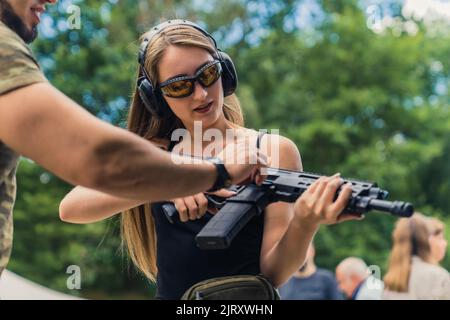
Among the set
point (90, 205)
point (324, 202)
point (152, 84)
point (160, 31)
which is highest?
point (160, 31)

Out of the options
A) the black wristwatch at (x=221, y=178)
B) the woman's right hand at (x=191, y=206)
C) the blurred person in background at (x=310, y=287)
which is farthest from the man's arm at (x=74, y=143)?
the blurred person in background at (x=310, y=287)

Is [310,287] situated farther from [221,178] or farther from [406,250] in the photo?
[221,178]

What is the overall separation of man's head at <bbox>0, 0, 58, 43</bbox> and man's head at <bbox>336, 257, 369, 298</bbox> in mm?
4380

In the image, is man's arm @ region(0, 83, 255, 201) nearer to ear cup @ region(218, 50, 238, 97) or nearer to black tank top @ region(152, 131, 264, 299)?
black tank top @ region(152, 131, 264, 299)

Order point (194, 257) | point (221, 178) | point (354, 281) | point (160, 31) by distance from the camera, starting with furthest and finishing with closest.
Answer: point (354, 281) → point (160, 31) → point (194, 257) → point (221, 178)

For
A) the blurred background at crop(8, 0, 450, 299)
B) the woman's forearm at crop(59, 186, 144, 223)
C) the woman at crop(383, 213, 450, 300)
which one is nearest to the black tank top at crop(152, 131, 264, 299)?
the woman's forearm at crop(59, 186, 144, 223)

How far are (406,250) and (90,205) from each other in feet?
8.94

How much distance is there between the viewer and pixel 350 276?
5637 mm

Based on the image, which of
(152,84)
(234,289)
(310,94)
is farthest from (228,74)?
(310,94)

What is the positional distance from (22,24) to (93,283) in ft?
42.4

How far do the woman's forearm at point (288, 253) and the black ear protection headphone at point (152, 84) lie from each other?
0.54 m

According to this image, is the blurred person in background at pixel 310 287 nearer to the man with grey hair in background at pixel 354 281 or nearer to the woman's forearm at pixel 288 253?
the man with grey hair in background at pixel 354 281

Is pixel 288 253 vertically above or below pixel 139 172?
below

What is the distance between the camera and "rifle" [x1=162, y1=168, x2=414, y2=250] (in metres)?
1.56
